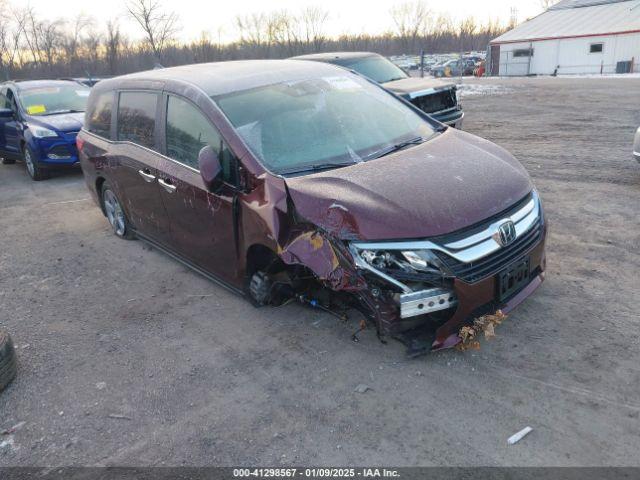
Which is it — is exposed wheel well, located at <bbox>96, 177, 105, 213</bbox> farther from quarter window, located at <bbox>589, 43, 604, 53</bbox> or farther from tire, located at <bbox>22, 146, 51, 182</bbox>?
quarter window, located at <bbox>589, 43, 604, 53</bbox>

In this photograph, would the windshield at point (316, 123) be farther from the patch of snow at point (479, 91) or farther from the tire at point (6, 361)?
the patch of snow at point (479, 91)

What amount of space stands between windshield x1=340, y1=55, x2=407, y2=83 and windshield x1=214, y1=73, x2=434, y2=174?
6.03 m

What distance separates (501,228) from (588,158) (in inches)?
239

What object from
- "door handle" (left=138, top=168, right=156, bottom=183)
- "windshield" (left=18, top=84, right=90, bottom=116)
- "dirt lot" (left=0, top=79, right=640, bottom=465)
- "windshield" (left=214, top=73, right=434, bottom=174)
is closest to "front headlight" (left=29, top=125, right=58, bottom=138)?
"windshield" (left=18, top=84, right=90, bottom=116)

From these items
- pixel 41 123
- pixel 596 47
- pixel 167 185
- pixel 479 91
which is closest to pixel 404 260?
pixel 167 185

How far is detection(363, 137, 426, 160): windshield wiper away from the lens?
3835 mm

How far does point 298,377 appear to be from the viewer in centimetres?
335

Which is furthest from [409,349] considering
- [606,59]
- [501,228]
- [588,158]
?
[606,59]

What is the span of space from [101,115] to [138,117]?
1.10m

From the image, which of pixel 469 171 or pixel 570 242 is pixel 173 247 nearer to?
pixel 469 171

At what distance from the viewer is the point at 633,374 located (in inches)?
120

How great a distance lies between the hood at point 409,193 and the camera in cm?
301

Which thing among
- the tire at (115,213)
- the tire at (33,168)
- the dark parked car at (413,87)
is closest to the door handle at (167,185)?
the tire at (115,213)

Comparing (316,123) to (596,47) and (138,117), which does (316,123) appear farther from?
(596,47)
